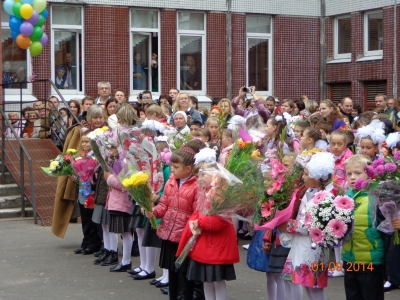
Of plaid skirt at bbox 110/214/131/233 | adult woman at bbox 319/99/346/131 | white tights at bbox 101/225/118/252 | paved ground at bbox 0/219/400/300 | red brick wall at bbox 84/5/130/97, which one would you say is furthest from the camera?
red brick wall at bbox 84/5/130/97

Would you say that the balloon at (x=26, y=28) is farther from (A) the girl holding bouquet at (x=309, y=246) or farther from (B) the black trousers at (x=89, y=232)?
(A) the girl holding bouquet at (x=309, y=246)

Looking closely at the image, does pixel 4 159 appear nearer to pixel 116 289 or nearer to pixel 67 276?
pixel 67 276

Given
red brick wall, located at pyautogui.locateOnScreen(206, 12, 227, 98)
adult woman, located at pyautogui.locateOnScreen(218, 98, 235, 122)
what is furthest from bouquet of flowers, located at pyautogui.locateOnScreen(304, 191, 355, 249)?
red brick wall, located at pyautogui.locateOnScreen(206, 12, 227, 98)

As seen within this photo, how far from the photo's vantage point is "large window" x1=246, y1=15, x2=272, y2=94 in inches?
845

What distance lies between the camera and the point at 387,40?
2011 cm

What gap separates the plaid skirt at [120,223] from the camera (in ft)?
29.2

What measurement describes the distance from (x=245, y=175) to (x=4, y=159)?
883 cm

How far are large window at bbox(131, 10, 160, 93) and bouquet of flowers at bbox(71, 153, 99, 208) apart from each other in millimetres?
10339

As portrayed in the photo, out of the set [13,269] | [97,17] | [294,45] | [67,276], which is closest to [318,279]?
[67,276]

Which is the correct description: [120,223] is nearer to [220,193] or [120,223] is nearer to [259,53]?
[220,193]

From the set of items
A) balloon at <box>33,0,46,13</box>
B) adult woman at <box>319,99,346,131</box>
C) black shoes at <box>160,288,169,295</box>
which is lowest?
black shoes at <box>160,288,169,295</box>

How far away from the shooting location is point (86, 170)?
978cm

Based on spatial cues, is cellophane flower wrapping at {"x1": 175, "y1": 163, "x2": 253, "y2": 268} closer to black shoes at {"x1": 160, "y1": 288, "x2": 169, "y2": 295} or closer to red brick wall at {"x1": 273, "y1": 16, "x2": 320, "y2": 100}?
black shoes at {"x1": 160, "y1": 288, "x2": 169, "y2": 295}

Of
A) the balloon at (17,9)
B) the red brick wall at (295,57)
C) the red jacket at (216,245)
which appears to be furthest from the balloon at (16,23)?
the red jacket at (216,245)
